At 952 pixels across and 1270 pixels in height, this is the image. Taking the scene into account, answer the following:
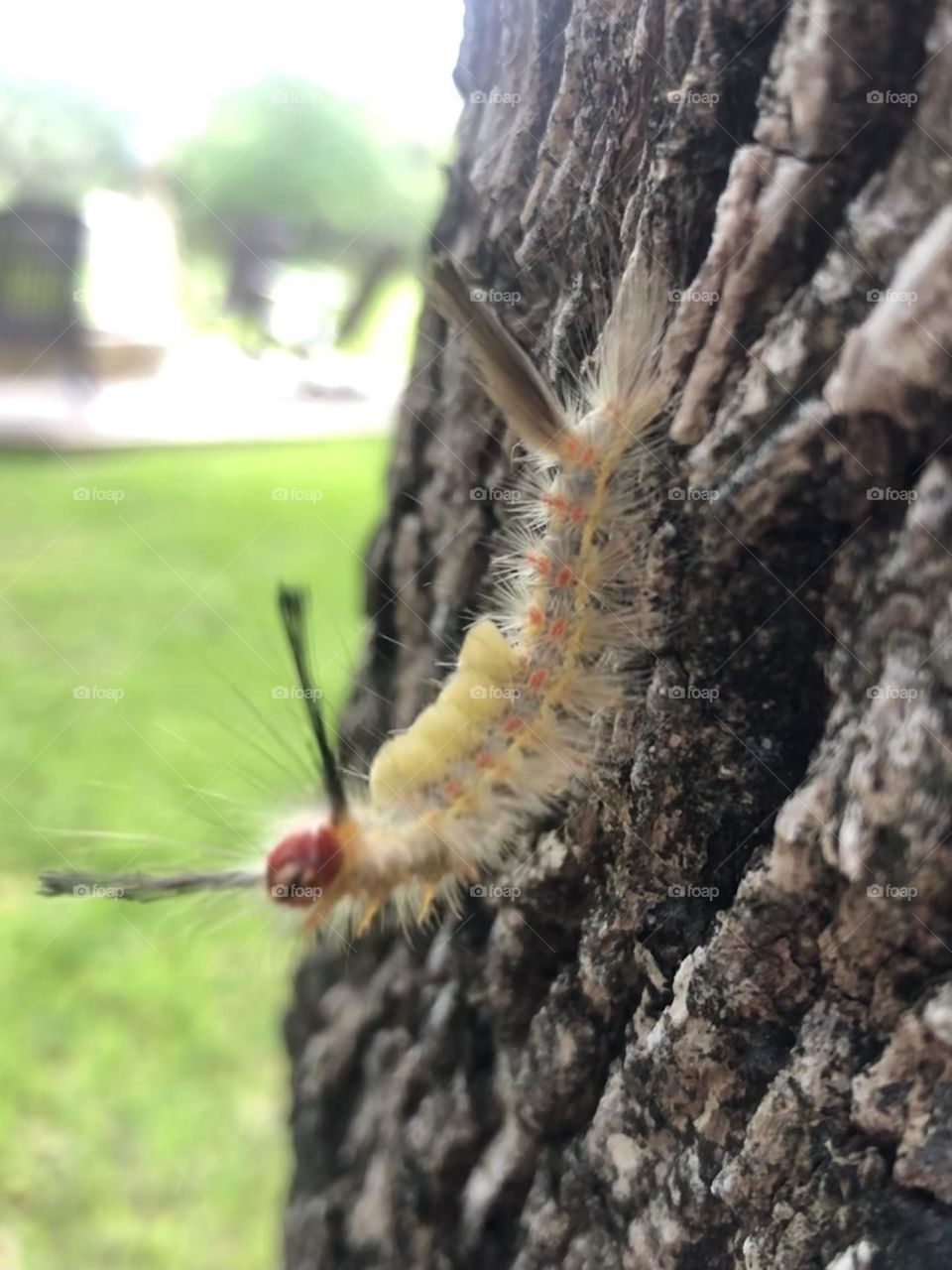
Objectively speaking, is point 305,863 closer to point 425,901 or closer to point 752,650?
point 425,901

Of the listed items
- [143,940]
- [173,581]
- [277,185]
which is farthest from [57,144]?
[143,940]

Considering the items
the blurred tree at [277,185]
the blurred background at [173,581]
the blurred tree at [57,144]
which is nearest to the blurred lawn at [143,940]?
the blurred background at [173,581]

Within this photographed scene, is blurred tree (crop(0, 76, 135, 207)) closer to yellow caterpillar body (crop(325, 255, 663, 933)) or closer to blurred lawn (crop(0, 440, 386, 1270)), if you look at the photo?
blurred lawn (crop(0, 440, 386, 1270))

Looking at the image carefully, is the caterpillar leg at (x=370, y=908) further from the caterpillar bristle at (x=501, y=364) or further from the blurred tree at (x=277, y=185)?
the blurred tree at (x=277, y=185)

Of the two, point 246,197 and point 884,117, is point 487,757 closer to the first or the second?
point 884,117

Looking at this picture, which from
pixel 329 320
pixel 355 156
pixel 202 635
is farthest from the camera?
pixel 355 156

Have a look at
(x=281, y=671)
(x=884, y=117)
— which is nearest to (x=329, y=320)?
(x=281, y=671)

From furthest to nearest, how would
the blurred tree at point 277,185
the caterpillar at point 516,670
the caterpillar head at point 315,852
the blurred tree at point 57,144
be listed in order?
the blurred tree at point 57,144 → the blurred tree at point 277,185 → the caterpillar head at point 315,852 → the caterpillar at point 516,670
